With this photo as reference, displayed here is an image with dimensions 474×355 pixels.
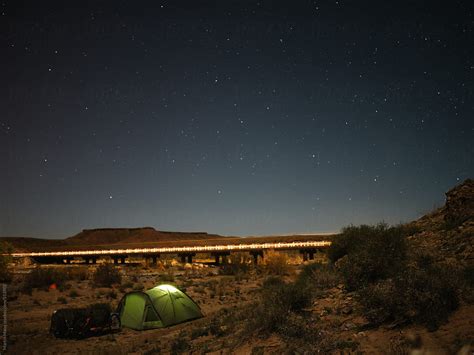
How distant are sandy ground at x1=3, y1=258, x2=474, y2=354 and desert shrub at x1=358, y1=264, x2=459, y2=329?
0.71 feet

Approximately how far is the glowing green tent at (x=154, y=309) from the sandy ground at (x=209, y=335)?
0.48 metres

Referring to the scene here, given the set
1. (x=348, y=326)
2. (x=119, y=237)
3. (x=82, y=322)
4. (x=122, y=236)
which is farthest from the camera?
(x=122, y=236)

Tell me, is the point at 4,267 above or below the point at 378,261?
below

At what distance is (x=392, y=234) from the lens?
36.2 feet

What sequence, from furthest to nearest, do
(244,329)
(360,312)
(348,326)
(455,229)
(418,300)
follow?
(455,229) < (244,329) < (360,312) < (348,326) < (418,300)

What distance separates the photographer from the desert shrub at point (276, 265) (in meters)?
34.1

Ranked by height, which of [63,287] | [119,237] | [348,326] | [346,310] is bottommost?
[63,287]

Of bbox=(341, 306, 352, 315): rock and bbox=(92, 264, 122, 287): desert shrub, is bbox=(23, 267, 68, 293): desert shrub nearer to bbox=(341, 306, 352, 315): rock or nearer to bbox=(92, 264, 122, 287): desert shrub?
bbox=(92, 264, 122, 287): desert shrub

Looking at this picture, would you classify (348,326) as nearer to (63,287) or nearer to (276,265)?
(63,287)

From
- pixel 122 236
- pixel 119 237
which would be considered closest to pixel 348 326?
pixel 119 237

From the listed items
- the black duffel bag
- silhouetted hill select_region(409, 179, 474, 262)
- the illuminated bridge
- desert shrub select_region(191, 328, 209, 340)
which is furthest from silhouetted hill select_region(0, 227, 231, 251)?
silhouetted hill select_region(409, 179, 474, 262)

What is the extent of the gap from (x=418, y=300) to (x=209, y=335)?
7.47 metres

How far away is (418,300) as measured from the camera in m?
6.80

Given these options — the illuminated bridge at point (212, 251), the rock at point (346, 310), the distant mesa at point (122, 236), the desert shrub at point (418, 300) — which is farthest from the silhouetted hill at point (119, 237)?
the desert shrub at point (418, 300)
